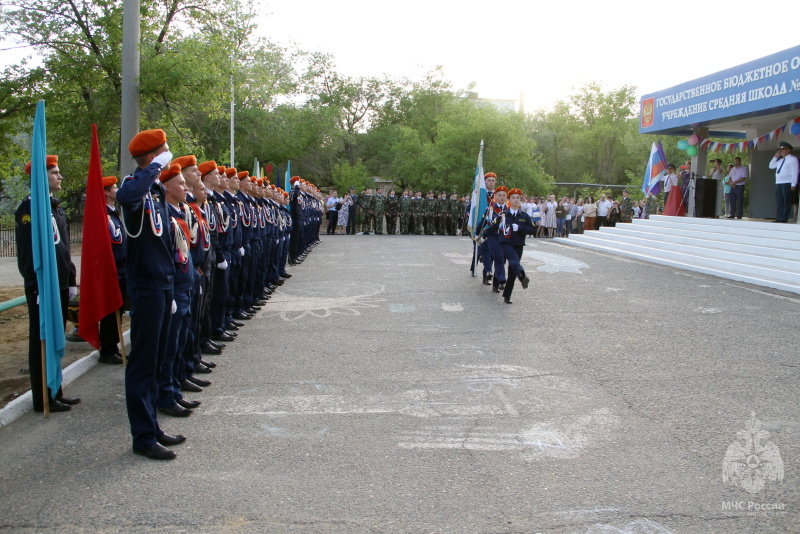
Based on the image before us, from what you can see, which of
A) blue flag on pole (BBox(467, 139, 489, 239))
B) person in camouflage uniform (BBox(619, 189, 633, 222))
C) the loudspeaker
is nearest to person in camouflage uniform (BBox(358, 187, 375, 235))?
person in camouflage uniform (BBox(619, 189, 633, 222))

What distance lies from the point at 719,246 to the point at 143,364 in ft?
51.7

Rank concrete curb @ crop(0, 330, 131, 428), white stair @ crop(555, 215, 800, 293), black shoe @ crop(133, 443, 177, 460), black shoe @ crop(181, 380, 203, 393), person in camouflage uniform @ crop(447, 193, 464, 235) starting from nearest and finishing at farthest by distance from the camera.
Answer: black shoe @ crop(133, 443, 177, 460) < concrete curb @ crop(0, 330, 131, 428) < black shoe @ crop(181, 380, 203, 393) < white stair @ crop(555, 215, 800, 293) < person in camouflage uniform @ crop(447, 193, 464, 235)

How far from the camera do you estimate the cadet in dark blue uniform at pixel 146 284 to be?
13.8 feet

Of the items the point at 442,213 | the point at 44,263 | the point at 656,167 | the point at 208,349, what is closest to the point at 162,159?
the point at 44,263

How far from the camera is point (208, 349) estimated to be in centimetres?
714

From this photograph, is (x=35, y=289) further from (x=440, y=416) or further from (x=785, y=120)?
(x=785, y=120)

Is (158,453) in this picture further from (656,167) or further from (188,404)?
(656,167)

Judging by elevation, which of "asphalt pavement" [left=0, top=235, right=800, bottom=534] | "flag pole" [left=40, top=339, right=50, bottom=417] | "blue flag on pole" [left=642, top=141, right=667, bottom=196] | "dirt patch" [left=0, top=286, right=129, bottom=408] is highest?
"blue flag on pole" [left=642, top=141, right=667, bottom=196]

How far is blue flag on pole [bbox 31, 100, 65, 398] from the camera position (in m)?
4.93

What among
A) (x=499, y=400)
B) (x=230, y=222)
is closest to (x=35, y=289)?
→ (x=230, y=222)

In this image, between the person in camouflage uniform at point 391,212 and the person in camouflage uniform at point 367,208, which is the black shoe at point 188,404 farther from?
the person in camouflage uniform at point 391,212

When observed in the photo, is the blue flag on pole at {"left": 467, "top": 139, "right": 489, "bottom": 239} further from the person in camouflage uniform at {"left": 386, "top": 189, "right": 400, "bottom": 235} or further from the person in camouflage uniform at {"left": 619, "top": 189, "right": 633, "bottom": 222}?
the person in camouflage uniform at {"left": 619, "top": 189, "right": 633, "bottom": 222}

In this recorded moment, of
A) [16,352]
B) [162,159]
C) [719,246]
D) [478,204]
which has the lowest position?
[16,352]

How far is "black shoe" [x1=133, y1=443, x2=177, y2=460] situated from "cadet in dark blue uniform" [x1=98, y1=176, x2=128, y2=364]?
2.65 meters
